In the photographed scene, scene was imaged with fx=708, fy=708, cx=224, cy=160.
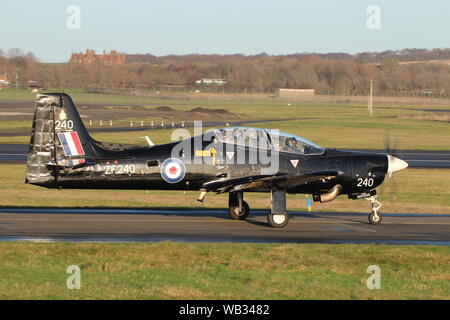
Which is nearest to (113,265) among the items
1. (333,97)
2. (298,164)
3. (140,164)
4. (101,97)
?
(140,164)

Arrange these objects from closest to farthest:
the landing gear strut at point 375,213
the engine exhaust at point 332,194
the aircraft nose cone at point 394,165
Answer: the engine exhaust at point 332,194 → the aircraft nose cone at point 394,165 → the landing gear strut at point 375,213

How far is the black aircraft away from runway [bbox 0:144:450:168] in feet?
69.1

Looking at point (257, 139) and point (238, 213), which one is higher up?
point (257, 139)

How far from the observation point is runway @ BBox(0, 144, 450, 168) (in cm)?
→ 4612

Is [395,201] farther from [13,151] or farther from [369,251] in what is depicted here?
[13,151]

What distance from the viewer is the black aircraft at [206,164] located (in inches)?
830

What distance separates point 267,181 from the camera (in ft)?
69.5

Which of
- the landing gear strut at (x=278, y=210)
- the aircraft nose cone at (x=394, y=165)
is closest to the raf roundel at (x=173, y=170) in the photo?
the landing gear strut at (x=278, y=210)

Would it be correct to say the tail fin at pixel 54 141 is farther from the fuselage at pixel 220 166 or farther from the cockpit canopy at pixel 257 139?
the cockpit canopy at pixel 257 139

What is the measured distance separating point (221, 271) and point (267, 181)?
6.32 meters

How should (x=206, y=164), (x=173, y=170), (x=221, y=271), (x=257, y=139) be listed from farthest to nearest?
(x=257, y=139) → (x=206, y=164) → (x=173, y=170) → (x=221, y=271)

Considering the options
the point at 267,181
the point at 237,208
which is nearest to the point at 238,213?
the point at 237,208

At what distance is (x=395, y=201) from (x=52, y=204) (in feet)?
47.4

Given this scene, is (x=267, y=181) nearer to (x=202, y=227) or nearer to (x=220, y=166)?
(x=220, y=166)
